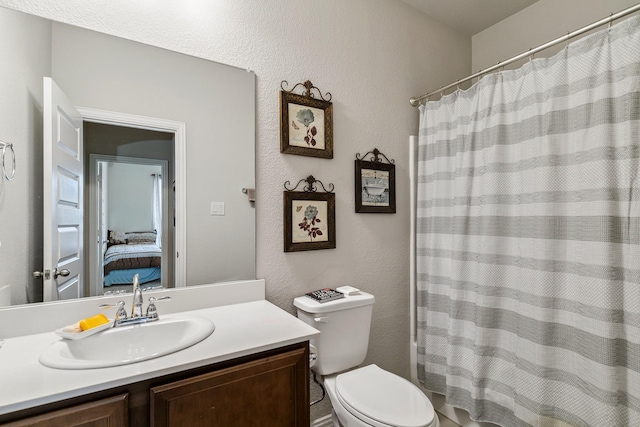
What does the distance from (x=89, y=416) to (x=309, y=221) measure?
45.7 inches

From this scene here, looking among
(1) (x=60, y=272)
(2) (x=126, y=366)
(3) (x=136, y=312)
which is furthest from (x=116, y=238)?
(2) (x=126, y=366)

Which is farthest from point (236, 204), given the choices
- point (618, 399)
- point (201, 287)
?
point (618, 399)

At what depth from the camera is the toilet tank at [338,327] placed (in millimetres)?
1523

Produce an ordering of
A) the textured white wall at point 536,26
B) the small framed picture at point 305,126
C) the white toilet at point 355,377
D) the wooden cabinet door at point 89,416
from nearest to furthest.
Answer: the wooden cabinet door at point 89,416, the white toilet at point 355,377, the small framed picture at point 305,126, the textured white wall at point 536,26

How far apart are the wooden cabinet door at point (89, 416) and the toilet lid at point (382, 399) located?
2.75 ft

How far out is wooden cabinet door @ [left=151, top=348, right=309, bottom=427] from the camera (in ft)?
2.86

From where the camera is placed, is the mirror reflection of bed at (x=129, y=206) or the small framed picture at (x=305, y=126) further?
the small framed picture at (x=305, y=126)

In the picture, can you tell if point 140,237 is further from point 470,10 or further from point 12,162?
point 470,10

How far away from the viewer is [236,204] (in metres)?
1.52

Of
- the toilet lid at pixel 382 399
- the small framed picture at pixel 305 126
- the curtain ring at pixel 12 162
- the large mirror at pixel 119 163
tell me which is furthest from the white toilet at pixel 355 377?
the curtain ring at pixel 12 162

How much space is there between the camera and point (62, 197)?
119 cm

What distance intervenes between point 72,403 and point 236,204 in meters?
0.92

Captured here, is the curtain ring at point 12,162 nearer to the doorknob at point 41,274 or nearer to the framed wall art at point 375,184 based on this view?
the doorknob at point 41,274

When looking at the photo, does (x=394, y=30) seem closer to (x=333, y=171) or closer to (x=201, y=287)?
(x=333, y=171)
